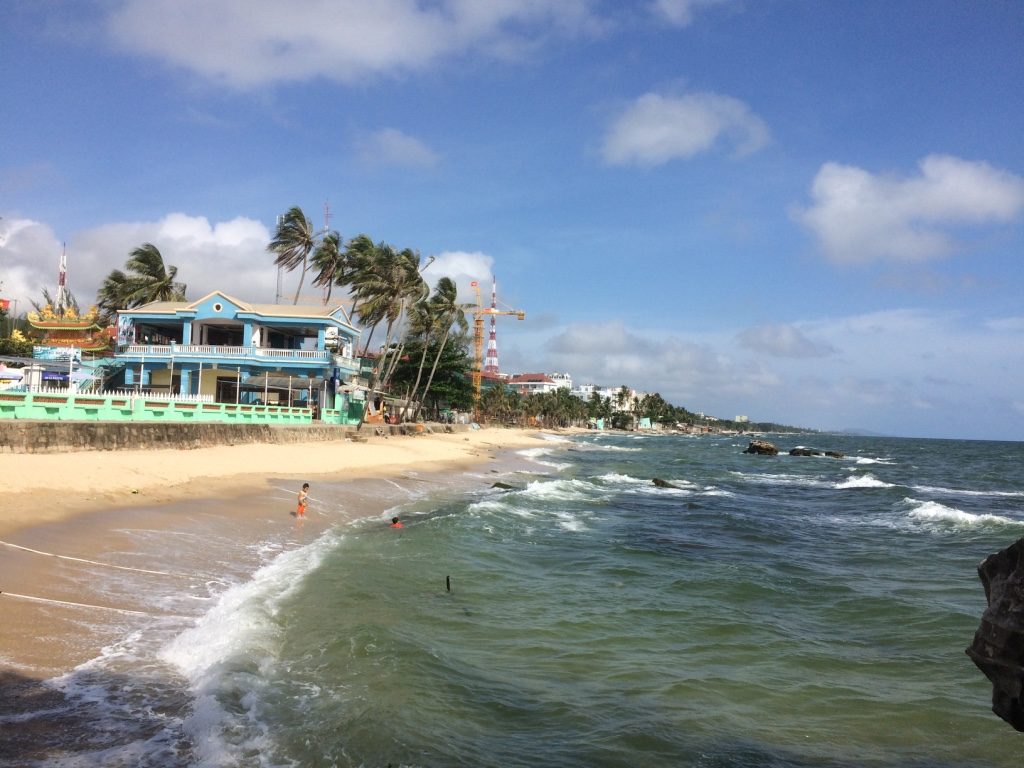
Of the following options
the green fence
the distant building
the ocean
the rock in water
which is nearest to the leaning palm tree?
the green fence

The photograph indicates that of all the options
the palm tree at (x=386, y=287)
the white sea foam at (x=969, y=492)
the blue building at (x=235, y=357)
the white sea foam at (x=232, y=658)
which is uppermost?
the palm tree at (x=386, y=287)

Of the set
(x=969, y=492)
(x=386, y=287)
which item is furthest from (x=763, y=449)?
(x=386, y=287)

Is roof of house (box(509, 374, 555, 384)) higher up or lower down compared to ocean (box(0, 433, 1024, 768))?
higher up

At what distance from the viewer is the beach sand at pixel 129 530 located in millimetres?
6988

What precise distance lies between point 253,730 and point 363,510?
1328cm

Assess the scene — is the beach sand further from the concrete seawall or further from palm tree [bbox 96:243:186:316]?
palm tree [bbox 96:243:186:316]

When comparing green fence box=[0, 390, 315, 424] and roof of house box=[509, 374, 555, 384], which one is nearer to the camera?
green fence box=[0, 390, 315, 424]

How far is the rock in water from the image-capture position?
2846mm

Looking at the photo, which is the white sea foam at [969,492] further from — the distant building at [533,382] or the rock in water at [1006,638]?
the distant building at [533,382]

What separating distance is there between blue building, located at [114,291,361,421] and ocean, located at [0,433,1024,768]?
1039 inches

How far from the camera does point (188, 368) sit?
1578 inches

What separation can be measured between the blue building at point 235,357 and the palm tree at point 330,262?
965 centimetres

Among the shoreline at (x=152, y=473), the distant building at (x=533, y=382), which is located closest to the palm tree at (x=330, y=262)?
the shoreline at (x=152, y=473)

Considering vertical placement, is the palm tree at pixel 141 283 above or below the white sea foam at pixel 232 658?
above
